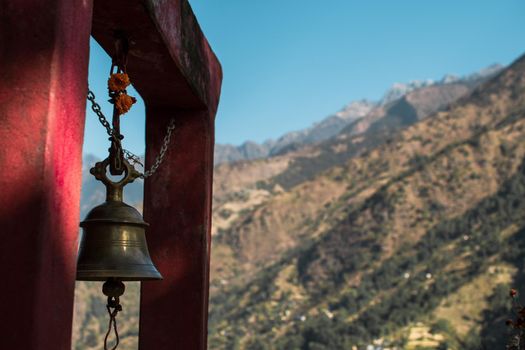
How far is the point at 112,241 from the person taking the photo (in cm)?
308

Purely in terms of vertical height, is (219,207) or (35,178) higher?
(219,207)

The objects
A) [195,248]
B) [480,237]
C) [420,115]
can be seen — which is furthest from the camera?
[420,115]

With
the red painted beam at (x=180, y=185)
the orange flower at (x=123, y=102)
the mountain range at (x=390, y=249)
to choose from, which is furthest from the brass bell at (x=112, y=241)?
the mountain range at (x=390, y=249)

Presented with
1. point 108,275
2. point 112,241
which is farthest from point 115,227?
point 108,275

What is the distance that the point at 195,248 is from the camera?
407 cm

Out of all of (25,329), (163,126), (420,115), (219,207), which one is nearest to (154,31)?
(163,126)

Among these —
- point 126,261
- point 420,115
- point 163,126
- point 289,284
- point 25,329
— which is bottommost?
point 25,329

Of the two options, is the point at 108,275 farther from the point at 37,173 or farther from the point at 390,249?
the point at 390,249

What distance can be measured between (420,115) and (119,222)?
447ft

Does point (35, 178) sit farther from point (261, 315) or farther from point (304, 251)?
point (304, 251)

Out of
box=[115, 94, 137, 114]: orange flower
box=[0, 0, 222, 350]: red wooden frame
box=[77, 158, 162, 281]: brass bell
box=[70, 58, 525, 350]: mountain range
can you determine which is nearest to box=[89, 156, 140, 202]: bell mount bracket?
box=[77, 158, 162, 281]: brass bell

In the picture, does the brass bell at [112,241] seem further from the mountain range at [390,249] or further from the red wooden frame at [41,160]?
the mountain range at [390,249]

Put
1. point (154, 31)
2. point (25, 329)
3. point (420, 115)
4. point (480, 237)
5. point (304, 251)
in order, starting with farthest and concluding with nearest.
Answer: point (420, 115)
point (304, 251)
point (480, 237)
point (154, 31)
point (25, 329)

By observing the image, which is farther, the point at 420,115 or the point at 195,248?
the point at 420,115
